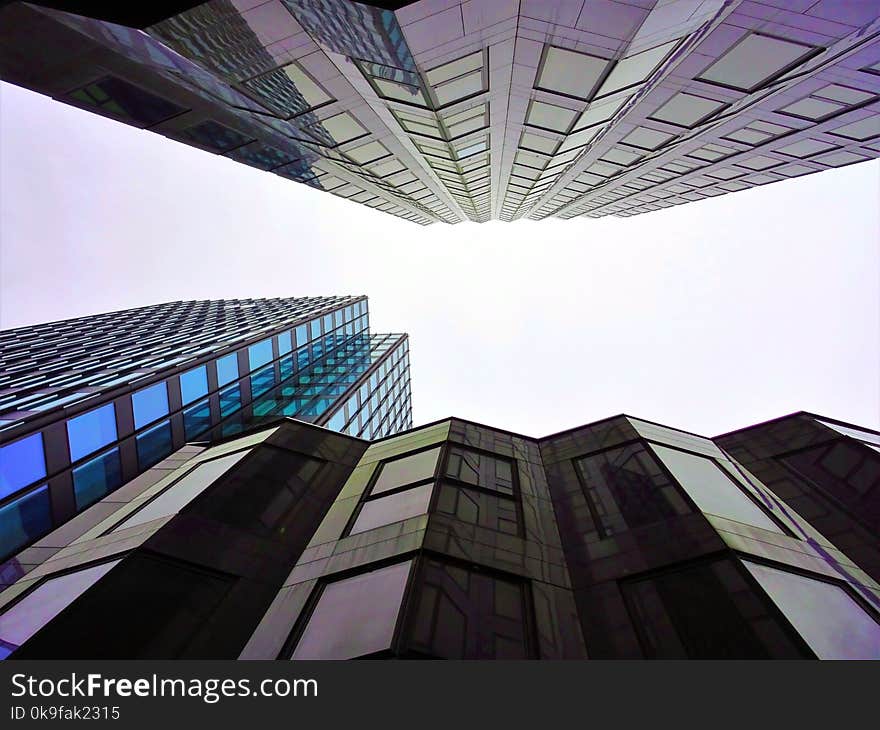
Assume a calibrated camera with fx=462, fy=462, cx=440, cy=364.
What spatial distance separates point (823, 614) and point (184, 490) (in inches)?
588

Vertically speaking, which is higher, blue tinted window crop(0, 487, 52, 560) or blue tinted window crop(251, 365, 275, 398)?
blue tinted window crop(251, 365, 275, 398)

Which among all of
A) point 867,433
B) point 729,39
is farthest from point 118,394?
point 867,433

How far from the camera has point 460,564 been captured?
924 centimetres

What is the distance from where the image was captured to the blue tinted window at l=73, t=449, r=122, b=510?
1634 cm

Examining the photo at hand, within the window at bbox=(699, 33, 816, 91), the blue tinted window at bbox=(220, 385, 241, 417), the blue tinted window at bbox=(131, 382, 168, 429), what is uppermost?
the window at bbox=(699, 33, 816, 91)

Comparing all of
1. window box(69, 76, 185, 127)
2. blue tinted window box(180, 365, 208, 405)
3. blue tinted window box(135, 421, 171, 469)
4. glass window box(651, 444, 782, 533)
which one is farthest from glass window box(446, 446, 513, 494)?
window box(69, 76, 185, 127)

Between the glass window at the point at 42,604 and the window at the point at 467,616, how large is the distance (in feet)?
21.8

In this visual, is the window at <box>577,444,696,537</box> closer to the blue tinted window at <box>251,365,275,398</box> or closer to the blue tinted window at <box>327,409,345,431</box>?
the blue tinted window at <box>327,409,345,431</box>

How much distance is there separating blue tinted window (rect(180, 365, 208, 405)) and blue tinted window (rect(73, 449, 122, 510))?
14.0 feet

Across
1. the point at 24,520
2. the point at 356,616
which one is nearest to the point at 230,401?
the point at 24,520

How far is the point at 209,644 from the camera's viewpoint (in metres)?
8.21

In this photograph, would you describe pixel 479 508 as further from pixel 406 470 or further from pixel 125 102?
pixel 125 102
